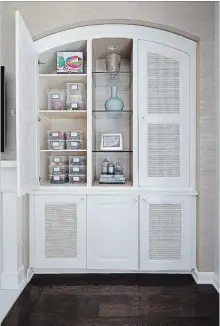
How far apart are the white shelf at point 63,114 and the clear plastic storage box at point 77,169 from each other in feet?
1.62

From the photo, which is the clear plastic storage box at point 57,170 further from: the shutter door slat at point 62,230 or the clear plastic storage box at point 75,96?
the clear plastic storage box at point 75,96

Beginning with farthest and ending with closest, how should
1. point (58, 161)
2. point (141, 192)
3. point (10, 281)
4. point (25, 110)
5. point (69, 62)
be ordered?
point (58, 161) < point (69, 62) < point (141, 192) < point (10, 281) < point (25, 110)

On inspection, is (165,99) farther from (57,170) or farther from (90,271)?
(90,271)

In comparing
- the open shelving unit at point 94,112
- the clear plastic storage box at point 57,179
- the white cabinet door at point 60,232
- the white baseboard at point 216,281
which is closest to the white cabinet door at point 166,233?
the white baseboard at point 216,281

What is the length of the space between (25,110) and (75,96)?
747 millimetres

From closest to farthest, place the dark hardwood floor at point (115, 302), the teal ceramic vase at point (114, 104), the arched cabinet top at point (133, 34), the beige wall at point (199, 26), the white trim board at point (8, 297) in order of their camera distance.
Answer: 1. the dark hardwood floor at point (115, 302)
2. the white trim board at point (8, 297)
3. the beige wall at point (199, 26)
4. the arched cabinet top at point (133, 34)
5. the teal ceramic vase at point (114, 104)

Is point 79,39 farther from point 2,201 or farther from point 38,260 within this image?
point 38,260

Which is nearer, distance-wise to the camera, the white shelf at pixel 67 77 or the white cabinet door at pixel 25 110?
the white cabinet door at pixel 25 110

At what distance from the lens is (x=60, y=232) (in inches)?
119

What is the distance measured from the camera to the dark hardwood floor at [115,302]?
228 centimetres

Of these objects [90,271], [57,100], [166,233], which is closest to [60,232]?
[90,271]

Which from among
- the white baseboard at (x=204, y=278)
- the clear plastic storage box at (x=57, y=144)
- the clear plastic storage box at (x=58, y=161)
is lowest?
the white baseboard at (x=204, y=278)

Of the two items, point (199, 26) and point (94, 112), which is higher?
point (199, 26)

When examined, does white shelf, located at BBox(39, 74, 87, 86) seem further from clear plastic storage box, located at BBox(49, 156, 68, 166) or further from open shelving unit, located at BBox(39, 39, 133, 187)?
clear plastic storage box, located at BBox(49, 156, 68, 166)
